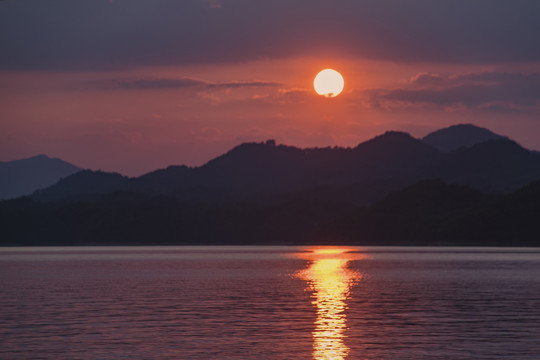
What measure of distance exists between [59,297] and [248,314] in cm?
2610

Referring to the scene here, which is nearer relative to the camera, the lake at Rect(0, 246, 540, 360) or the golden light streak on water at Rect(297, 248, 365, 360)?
the golden light streak on water at Rect(297, 248, 365, 360)

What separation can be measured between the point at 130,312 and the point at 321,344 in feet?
79.6

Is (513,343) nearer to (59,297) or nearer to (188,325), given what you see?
(188,325)

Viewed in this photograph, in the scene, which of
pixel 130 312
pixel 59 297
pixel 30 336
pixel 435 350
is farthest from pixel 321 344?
pixel 59 297

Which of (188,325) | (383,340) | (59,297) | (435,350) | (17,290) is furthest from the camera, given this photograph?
(17,290)

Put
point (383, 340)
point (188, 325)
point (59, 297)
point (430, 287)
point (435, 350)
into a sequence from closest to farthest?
point (435, 350)
point (383, 340)
point (188, 325)
point (59, 297)
point (430, 287)

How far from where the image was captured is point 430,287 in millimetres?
102000

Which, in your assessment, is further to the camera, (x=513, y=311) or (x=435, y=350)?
(x=513, y=311)

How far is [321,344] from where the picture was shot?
1905 inches

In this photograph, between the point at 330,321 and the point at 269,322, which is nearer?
the point at 269,322

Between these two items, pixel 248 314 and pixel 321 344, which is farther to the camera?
pixel 248 314

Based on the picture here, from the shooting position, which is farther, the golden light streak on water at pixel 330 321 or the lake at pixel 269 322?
the lake at pixel 269 322

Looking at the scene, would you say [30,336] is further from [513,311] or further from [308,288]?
[308,288]

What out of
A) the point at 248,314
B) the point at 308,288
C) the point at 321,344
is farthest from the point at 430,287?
the point at 321,344
